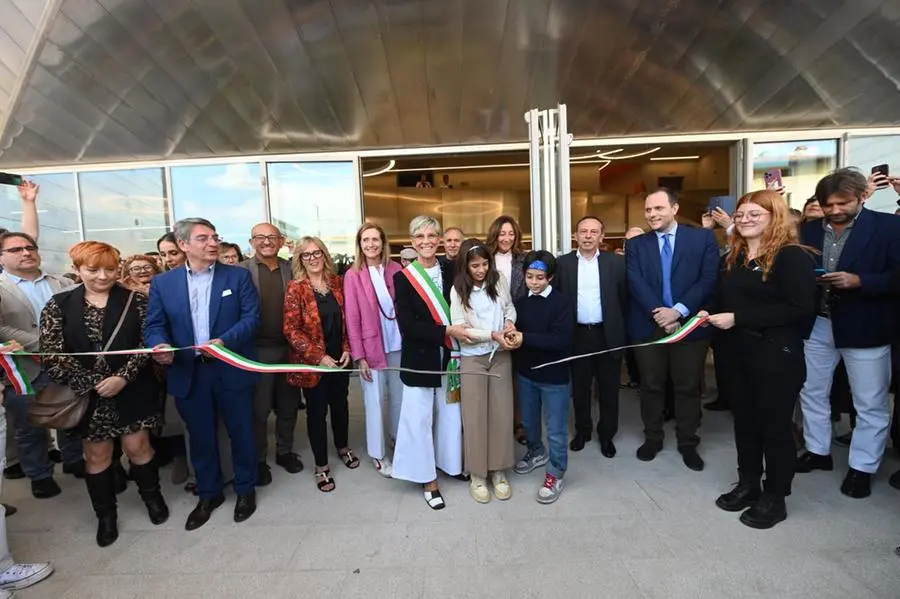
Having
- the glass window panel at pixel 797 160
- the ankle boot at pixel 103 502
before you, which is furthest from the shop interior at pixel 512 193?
the ankle boot at pixel 103 502

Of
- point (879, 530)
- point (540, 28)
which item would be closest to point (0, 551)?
point (879, 530)

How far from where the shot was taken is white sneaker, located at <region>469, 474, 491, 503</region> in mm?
2996

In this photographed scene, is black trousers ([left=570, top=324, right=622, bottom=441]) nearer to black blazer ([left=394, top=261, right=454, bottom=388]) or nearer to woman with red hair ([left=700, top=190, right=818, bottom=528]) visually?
woman with red hair ([left=700, top=190, right=818, bottom=528])

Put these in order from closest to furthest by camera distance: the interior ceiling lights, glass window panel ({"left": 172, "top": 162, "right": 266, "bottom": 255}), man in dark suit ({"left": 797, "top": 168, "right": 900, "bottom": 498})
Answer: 1. man in dark suit ({"left": 797, "top": 168, "right": 900, "bottom": 498})
2. glass window panel ({"left": 172, "top": 162, "right": 266, "bottom": 255})
3. the interior ceiling lights

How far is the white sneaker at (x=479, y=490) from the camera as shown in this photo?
3.00m

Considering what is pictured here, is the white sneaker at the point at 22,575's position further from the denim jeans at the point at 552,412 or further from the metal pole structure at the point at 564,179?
the metal pole structure at the point at 564,179

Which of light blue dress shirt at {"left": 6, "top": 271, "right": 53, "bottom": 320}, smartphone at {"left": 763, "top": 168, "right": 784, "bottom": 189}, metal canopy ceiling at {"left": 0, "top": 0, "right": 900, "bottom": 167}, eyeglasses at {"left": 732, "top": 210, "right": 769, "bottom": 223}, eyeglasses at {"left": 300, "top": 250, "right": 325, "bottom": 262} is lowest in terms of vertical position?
light blue dress shirt at {"left": 6, "top": 271, "right": 53, "bottom": 320}

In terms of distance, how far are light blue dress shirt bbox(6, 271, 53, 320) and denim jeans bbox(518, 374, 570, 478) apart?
3643mm

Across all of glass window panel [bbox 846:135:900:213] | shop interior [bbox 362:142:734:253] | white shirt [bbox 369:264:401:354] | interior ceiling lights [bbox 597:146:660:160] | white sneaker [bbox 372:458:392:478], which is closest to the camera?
white shirt [bbox 369:264:401:354]

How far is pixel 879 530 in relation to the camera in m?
2.55

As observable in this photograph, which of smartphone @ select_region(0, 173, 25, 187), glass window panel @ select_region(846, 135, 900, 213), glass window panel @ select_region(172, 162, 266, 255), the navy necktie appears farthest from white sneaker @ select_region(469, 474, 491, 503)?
glass window panel @ select_region(846, 135, 900, 213)

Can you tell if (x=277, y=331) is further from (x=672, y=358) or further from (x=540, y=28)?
(x=540, y=28)

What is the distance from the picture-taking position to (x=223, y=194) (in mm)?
7215

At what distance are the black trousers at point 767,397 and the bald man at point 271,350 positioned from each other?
10.5 ft
